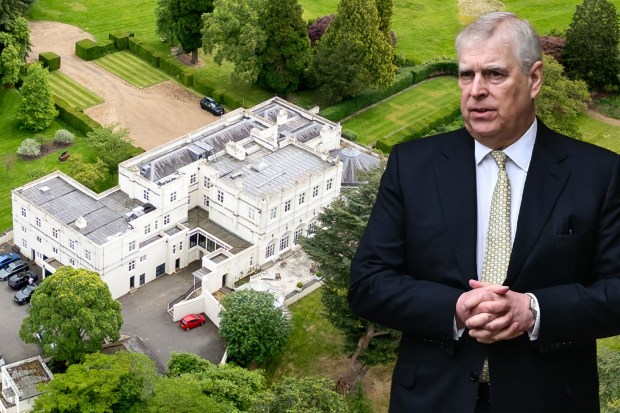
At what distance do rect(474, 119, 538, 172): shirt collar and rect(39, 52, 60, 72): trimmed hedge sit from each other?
92.0 meters

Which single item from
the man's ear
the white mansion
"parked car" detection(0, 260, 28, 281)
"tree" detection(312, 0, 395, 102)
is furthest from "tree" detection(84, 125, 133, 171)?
the man's ear

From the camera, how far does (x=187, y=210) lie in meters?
74.8

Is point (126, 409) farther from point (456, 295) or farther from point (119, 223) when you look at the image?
point (456, 295)

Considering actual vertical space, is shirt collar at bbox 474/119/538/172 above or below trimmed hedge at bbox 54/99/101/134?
above

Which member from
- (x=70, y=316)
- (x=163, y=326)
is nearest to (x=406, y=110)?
(x=163, y=326)

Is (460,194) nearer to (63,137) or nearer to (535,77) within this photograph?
(535,77)

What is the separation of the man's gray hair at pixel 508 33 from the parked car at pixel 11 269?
207 feet

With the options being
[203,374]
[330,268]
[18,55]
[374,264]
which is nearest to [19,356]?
[203,374]

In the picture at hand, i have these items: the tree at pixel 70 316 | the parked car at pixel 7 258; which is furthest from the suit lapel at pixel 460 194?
the parked car at pixel 7 258

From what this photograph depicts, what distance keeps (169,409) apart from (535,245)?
4372 cm

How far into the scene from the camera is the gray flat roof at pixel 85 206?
6919 cm

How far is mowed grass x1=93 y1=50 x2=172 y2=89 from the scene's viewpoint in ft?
331

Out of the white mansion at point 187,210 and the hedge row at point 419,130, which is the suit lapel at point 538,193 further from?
the hedge row at point 419,130

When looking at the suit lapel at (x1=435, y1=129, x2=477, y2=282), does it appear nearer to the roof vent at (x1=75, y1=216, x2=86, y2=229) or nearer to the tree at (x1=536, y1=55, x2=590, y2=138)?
the roof vent at (x1=75, y1=216, x2=86, y2=229)
